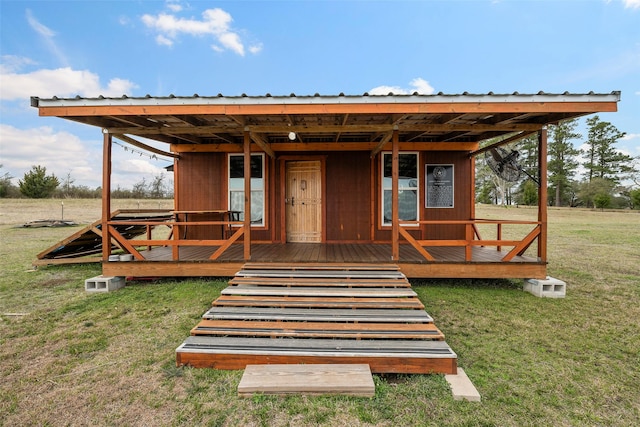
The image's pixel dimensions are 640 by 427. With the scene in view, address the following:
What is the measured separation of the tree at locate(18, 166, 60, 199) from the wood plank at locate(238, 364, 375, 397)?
115ft

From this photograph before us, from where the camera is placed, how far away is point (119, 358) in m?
2.78

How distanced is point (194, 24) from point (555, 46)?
27.7m


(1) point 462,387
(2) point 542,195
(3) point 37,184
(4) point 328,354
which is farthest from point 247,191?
(3) point 37,184

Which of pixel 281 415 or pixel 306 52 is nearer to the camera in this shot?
pixel 281 415

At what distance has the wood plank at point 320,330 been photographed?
9.22 ft

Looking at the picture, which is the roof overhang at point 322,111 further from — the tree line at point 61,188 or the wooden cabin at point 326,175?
the tree line at point 61,188

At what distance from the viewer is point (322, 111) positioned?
409 centimetres

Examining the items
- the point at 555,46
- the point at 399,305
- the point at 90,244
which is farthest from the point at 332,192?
the point at 555,46

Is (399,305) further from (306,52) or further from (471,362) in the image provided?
(306,52)

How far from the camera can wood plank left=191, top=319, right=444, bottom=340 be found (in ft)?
9.22

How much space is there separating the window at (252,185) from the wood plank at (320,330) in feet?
13.2

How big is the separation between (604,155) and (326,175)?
38.0 metres

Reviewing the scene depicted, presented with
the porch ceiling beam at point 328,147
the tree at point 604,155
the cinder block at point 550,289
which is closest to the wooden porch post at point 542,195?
the cinder block at point 550,289

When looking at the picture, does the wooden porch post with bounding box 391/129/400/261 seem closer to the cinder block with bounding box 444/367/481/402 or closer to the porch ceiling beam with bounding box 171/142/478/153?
the porch ceiling beam with bounding box 171/142/478/153
